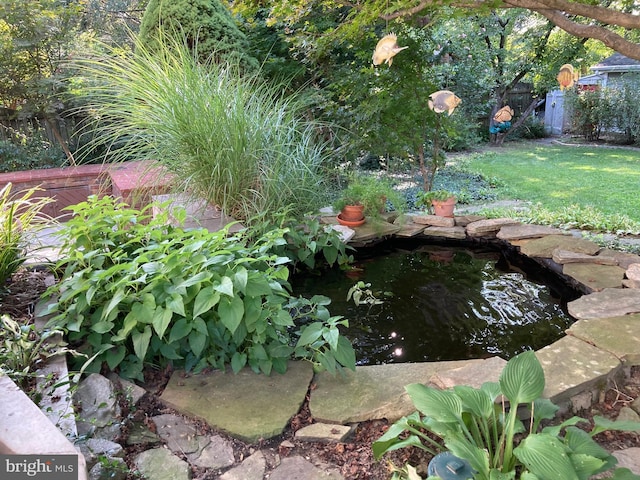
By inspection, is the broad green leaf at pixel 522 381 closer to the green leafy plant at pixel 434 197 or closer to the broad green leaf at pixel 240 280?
the broad green leaf at pixel 240 280

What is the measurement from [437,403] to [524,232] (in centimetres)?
287

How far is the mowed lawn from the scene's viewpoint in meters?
5.29

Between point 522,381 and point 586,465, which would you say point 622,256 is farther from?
point 586,465

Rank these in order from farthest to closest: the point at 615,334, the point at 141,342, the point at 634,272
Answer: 1. the point at 634,272
2. the point at 615,334
3. the point at 141,342

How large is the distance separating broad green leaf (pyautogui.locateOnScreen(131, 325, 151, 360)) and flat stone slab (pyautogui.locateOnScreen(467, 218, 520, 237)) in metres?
3.12

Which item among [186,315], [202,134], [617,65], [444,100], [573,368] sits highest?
[617,65]

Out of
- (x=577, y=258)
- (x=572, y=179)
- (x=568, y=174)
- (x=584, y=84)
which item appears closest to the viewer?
(x=577, y=258)

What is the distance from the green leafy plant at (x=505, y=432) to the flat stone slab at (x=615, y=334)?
2.34ft

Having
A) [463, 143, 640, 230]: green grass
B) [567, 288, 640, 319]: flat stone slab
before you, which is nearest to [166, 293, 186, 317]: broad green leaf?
[567, 288, 640, 319]: flat stone slab

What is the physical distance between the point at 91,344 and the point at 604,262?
126 inches

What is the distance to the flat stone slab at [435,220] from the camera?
4.16m

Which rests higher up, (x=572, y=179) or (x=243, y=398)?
(x=572, y=179)

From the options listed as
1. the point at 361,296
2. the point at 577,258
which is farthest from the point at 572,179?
the point at 361,296

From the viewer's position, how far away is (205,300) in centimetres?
159
